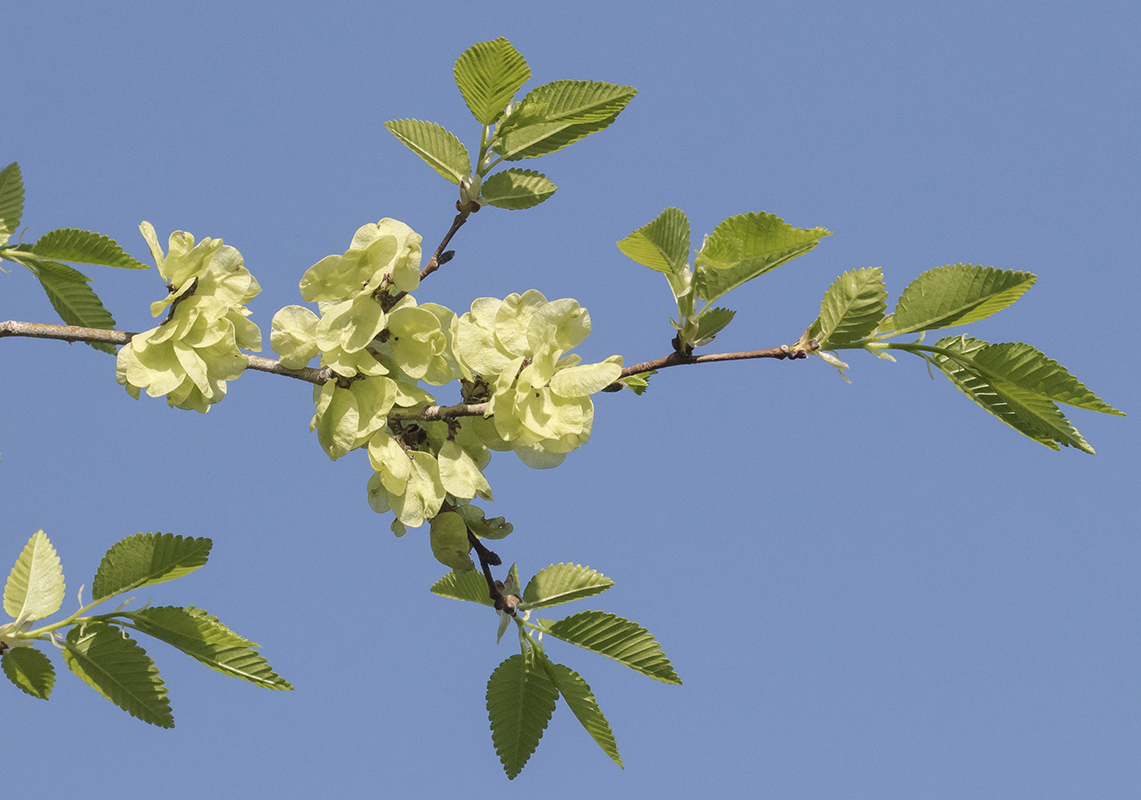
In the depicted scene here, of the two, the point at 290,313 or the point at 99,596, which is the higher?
the point at 290,313

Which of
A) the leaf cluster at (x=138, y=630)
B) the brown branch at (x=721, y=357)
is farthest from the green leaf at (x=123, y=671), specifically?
the brown branch at (x=721, y=357)

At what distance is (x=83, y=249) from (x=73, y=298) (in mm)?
260

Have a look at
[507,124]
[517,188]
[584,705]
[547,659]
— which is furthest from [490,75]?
[584,705]

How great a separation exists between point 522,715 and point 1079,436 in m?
1.19

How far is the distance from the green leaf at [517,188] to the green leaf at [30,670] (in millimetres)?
1264

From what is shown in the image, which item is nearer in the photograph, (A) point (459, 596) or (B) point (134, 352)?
(B) point (134, 352)

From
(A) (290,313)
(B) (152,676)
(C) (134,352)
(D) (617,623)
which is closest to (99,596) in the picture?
(B) (152,676)

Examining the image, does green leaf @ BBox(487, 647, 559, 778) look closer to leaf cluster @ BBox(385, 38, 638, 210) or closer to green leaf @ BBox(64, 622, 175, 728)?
green leaf @ BBox(64, 622, 175, 728)

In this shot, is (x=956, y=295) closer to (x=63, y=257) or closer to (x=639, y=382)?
(x=639, y=382)

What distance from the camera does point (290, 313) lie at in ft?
6.04

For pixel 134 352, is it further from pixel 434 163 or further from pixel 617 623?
pixel 617 623

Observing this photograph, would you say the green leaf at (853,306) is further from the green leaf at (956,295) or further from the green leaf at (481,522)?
the green leaf at (481,522)

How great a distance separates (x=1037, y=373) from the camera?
1796 mm

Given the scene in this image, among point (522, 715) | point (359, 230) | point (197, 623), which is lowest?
point (522, 715)
